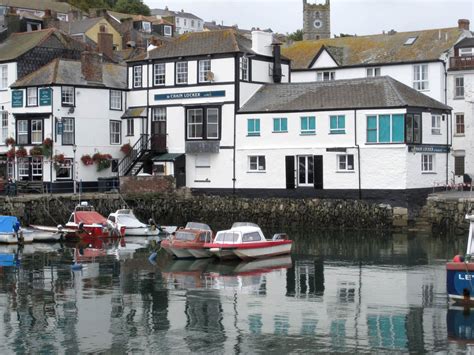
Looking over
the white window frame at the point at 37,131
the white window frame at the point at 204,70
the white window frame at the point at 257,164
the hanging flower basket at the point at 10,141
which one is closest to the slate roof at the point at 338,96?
the white window frame at the point at 257,164

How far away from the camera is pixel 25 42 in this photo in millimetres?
67312

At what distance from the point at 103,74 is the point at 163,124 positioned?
639 centimetres

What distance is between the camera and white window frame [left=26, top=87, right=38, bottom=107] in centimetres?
6234

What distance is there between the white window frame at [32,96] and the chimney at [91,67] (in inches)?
149

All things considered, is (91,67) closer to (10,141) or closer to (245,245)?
(10,141)

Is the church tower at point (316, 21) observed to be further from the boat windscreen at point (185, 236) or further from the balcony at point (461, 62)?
the boat windscreen at point (185, 236)

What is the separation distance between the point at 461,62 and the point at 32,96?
3182cm

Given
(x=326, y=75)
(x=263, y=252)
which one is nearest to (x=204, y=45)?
(x=326, y=75)

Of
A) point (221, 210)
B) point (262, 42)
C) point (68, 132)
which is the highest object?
point (262, 42)

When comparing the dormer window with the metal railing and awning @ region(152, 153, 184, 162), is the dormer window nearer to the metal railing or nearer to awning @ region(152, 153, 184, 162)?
awning @ region(152, 153, 184, 162)

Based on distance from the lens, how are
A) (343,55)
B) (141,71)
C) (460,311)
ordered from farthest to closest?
1. (343,55)
2. (141,71)
3. (460,311)

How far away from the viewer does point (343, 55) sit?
71625mm

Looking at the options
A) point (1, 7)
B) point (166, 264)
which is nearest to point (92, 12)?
point (1, 7)

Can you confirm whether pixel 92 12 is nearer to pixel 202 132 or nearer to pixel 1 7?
pixel 1 7
